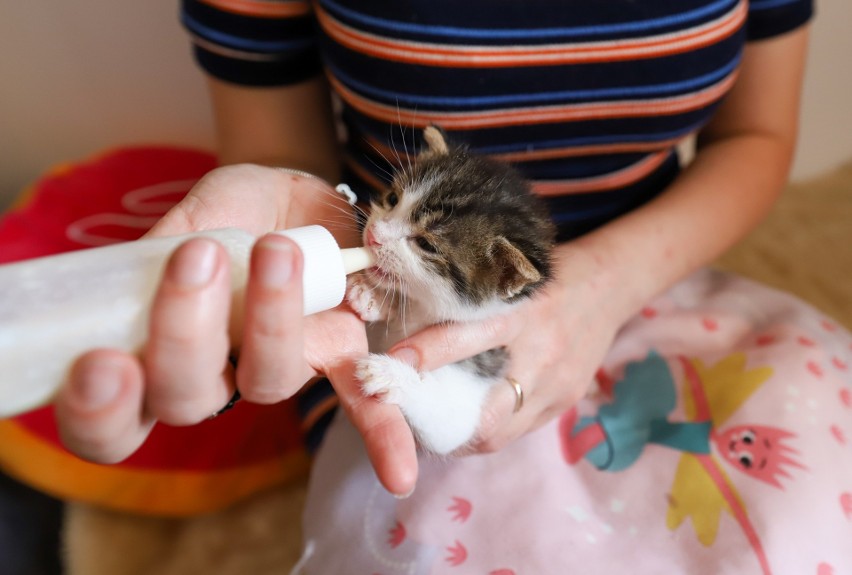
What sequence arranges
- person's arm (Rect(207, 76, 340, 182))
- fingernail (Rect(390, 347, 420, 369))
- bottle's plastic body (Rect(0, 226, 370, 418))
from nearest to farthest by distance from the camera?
bottle's plastic body (Rect(0, 226, 370, 418))
fingernail (Rect(390, 347, 420, 369))
person's arm (Rect(207, 76, 340, 182))

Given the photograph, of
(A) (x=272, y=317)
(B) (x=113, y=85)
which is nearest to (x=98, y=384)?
(A) (x=272, y=317)

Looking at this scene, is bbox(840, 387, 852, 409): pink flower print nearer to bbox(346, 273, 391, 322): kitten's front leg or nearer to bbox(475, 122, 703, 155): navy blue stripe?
bbox(475, 122, 703, 155): navy blue stripe

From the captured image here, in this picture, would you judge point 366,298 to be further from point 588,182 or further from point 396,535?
point 588,182

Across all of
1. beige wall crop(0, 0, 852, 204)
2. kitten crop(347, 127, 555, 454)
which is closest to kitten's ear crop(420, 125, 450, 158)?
kitten crop(347, 127, 555, 454)

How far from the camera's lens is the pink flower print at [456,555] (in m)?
0.69

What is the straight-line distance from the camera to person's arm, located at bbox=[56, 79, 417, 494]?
408 mm

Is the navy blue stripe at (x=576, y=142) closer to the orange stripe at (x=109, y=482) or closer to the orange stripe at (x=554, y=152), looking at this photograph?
the orange stripe at (x=554, y=152)

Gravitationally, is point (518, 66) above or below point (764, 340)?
above

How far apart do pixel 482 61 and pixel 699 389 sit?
51cm

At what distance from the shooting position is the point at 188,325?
410 millimetres

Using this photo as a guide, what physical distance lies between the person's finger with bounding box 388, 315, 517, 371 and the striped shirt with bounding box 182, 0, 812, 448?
299 millimetres

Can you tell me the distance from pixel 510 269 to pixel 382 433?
226mm

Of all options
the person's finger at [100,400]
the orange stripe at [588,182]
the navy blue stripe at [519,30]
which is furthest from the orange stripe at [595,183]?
the person's finger at [100,400]

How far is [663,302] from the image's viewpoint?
0.98m
